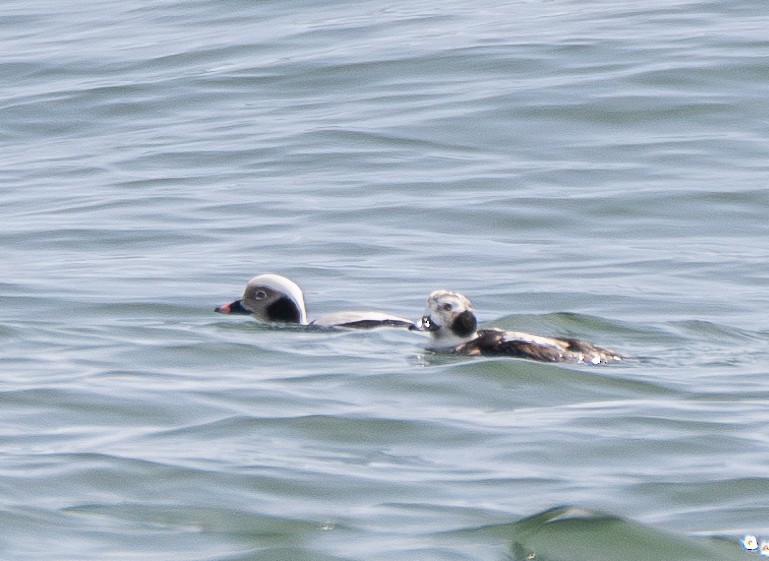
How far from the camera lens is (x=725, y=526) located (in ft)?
23.1

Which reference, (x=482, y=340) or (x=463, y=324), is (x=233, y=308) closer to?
(x=463, y=324)

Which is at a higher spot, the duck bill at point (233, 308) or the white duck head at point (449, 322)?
the white duck head at point (449, 322)

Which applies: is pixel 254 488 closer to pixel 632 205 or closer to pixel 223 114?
pixel 632 205

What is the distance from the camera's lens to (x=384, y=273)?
1383 centimetres

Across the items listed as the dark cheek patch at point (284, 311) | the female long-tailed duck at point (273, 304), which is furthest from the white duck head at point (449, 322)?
the dark cheek patch at point (284, 311)

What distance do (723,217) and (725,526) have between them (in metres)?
8.28

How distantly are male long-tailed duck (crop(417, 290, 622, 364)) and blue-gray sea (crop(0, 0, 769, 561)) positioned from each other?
0.17m

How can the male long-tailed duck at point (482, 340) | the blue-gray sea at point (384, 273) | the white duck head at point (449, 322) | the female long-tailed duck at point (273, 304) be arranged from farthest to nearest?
1. the female long-tailed duck at point (273, 304)
2. the white duck head at point (449, 322)
3. the male long-tailed duck at point (482, 340)
4. the blue-gray sea at point (384, 273)

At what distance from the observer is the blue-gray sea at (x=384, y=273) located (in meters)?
7.36

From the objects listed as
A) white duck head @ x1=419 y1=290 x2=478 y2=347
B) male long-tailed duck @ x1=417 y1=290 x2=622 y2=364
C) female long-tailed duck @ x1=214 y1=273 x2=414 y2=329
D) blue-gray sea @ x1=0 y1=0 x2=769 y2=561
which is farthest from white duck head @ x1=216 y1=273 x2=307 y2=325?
white duck head @ x1=419 y1=290 x2=478 y2=347

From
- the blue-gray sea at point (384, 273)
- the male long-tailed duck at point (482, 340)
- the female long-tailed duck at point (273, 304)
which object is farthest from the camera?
the female long-tailed duck at point (273, 304)

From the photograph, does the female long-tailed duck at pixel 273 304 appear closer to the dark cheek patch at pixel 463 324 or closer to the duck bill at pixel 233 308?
the duck bill at pixel 233 308

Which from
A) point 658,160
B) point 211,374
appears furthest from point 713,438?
point 658,160

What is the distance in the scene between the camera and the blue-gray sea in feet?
24.1
